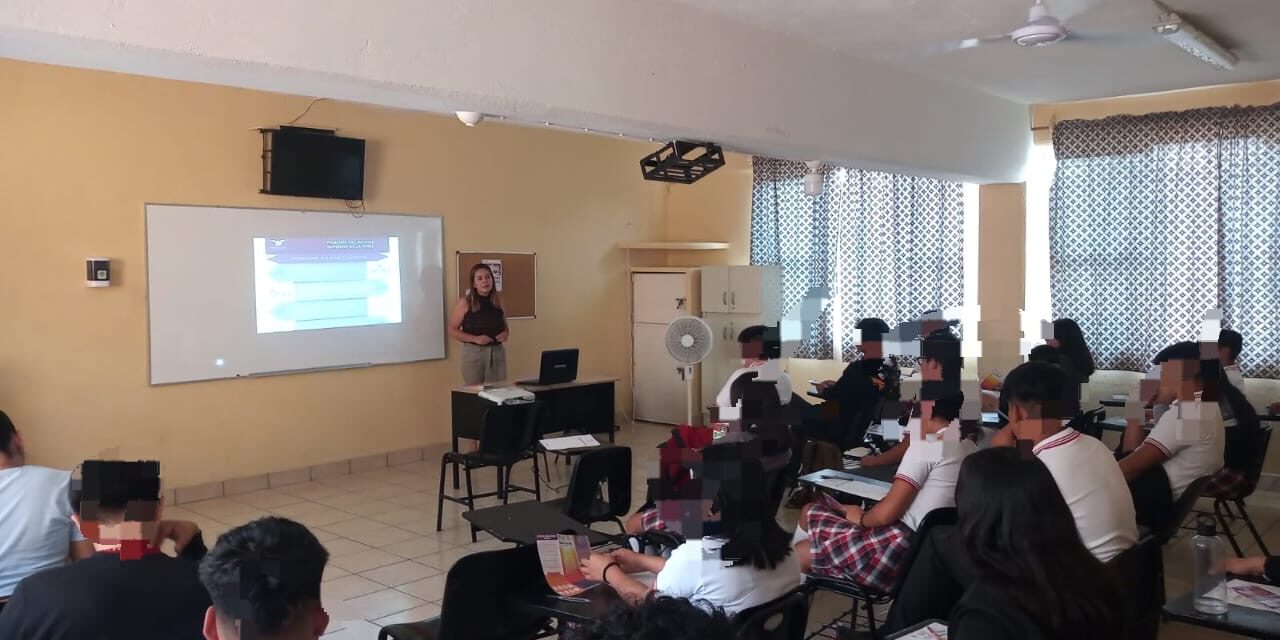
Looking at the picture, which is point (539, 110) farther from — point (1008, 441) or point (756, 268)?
point (756, 268)

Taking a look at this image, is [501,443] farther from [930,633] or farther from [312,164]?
[930,633]

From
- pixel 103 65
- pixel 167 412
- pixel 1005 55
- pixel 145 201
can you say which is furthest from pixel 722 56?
pixel 167 412

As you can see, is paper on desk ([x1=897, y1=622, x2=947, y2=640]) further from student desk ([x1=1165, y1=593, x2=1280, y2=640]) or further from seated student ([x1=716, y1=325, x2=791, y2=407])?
seated student ([x1=716, y1=325, x2=791, y2=407])

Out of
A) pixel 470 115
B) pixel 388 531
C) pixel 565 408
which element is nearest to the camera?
pixel 470 115

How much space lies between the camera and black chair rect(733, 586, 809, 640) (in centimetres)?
239

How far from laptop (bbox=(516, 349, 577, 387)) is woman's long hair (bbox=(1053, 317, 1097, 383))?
361 centimetres

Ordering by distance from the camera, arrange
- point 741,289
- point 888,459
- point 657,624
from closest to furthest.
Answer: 1. point 657,624
2. point 888,459
3. point 741,289

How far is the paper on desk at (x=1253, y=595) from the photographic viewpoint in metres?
2.48

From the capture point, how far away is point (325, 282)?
7332mm

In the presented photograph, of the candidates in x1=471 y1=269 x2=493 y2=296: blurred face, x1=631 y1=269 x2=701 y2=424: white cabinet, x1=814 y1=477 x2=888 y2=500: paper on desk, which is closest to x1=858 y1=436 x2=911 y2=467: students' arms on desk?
x1=814 y1=477 x2=888 y2=500: paper on desk

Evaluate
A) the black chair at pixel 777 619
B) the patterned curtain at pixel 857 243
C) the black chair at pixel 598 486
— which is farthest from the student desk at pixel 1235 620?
the patterned curtain at pixel 857 243

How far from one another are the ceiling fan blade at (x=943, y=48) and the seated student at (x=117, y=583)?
4.27 m

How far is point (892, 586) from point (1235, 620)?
1.10 meters

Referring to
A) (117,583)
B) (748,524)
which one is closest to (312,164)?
(117,583)
